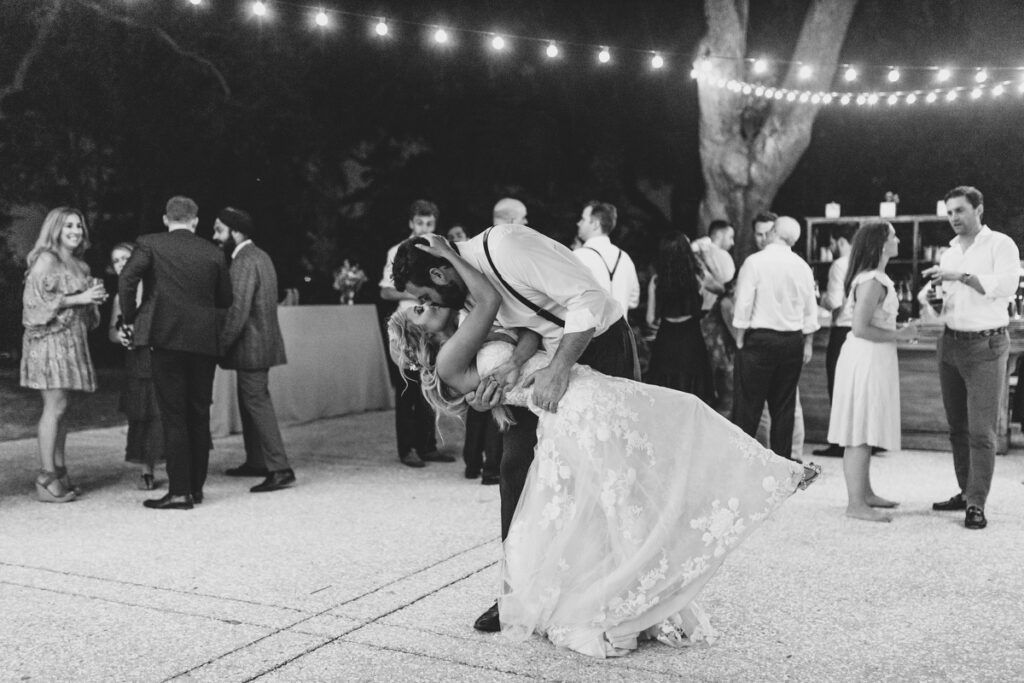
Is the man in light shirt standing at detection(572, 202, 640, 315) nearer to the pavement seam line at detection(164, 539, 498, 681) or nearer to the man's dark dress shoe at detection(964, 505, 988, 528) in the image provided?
the pavement seam line at detection(164, 539, 498, 681)

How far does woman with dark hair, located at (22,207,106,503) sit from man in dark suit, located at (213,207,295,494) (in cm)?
80

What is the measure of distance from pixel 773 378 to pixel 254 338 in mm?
3415

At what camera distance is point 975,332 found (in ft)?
16.6

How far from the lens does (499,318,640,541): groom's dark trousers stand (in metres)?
3.32

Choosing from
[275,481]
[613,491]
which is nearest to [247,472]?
[275,481]

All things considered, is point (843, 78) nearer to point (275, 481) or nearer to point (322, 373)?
point (322, 373)

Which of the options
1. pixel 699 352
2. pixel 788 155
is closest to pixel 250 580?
pixel 699 352

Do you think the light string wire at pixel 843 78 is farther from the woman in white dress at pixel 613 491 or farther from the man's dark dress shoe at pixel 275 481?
the woman in white dress at pixel 613 491

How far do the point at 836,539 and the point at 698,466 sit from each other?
6.54 ft

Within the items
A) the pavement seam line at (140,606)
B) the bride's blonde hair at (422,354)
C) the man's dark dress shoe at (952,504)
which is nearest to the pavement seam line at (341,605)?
the pavement seam line at (140,606)

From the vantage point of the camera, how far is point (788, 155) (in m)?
12.2

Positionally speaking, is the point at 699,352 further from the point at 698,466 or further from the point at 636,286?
the point at 698,466

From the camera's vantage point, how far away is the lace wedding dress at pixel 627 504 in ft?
10.0

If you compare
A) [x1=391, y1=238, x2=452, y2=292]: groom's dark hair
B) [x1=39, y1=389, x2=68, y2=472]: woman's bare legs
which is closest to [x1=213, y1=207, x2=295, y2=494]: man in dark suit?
[x1=39, y1=389, x2=68, y2=472]: woman's bare legs
